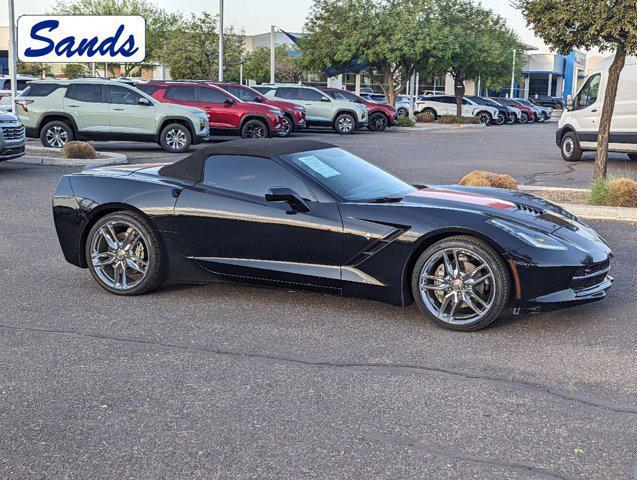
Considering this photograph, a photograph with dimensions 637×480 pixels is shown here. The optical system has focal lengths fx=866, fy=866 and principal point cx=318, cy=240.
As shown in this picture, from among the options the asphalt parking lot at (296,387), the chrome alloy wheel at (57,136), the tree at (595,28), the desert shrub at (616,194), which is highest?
the tree at (595,28)

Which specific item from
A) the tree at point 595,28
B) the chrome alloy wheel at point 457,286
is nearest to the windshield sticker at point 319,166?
the chrome alloy wheel at point 457,286

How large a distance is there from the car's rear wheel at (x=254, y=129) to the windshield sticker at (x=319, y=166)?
61.7ft

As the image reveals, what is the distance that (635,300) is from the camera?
7.04 meters

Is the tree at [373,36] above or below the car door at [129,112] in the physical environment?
above

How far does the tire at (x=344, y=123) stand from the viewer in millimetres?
33500

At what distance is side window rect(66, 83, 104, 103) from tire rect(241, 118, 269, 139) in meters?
5.13

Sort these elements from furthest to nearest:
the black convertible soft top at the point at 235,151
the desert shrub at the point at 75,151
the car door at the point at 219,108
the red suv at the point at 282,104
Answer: the red suv at the point at 282,104 → the car door at the point at 219,108 → the desert shrub at the point at 75,151 → the black convertible soft top at the point at 235,151

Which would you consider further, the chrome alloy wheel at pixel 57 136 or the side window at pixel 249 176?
the chrome alloy wheel at pixel 57 136

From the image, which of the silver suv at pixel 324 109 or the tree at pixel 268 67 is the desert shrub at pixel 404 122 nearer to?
the silver suv at pixel 324 109

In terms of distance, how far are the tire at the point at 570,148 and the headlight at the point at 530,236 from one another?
15.9m

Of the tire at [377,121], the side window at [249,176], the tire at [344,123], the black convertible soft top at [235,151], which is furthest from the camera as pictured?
the tire at [377,121]

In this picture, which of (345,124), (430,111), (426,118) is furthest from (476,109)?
(345,124)

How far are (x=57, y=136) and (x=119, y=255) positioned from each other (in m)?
15.4

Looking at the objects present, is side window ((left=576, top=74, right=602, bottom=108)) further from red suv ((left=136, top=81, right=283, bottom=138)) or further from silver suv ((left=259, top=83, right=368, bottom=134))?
silver suv ((left=259, top=83, right=368, bottom=134))
